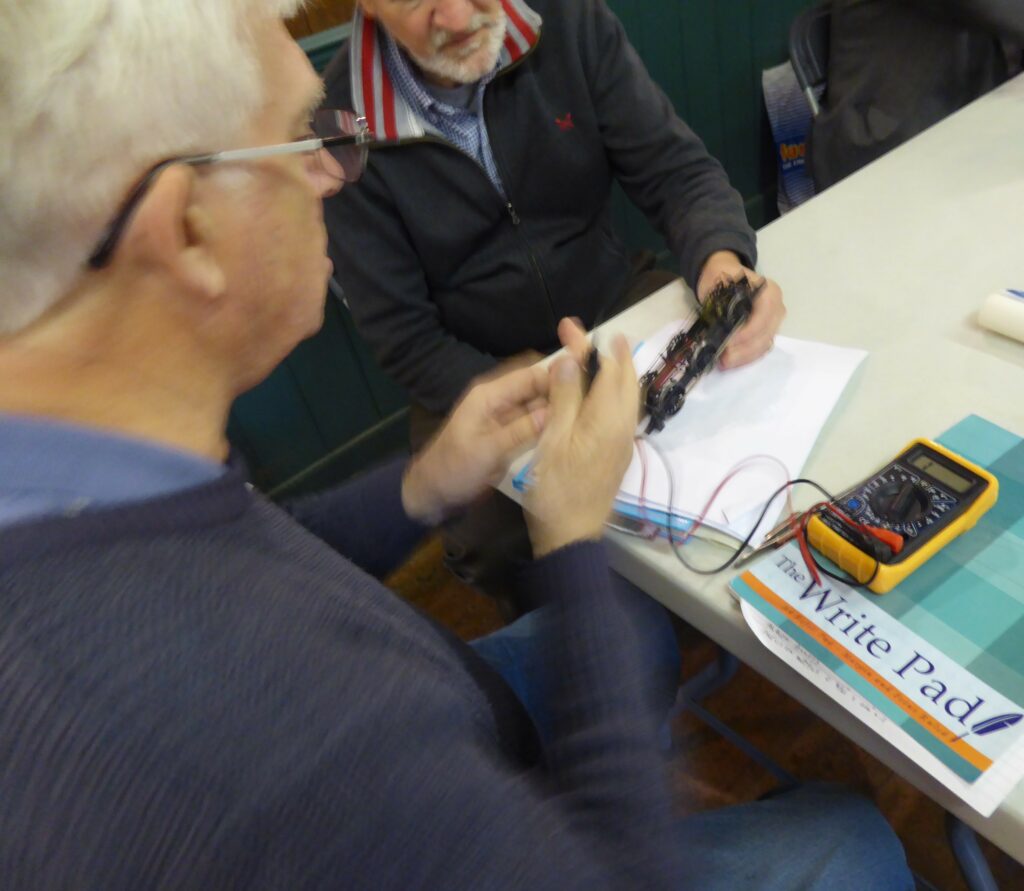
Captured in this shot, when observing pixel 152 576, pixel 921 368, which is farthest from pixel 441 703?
pixel 921 368

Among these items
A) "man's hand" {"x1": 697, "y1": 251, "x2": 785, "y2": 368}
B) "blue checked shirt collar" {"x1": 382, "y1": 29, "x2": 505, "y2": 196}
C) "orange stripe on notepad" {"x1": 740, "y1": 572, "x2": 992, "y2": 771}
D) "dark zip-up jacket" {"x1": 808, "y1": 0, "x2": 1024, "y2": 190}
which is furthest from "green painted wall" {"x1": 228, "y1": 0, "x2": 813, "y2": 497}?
"orange stripe on notepad" {"x1": 740, "y1": 572, "x2": 992, "y2": 771}

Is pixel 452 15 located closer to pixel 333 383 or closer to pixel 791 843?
pixel 333 383

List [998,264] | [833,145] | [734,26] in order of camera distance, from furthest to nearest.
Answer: [734,26] < [833,145] < [998,264]

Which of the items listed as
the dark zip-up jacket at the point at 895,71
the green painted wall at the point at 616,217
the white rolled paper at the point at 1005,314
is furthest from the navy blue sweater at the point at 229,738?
the dark zip-up jacket at the point at 895,71

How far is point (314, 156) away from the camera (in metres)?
0.54

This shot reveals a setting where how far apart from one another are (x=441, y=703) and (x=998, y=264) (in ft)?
2.79

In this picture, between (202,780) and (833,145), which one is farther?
(833,145)

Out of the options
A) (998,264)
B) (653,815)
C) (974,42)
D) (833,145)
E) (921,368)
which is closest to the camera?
(653,815)

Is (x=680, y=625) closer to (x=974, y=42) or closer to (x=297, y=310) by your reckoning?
(x=297, y=310)

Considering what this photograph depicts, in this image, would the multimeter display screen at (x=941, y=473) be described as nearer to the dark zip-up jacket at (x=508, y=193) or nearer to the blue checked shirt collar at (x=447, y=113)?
the dark zip-up jacket at (x=508, y=193)

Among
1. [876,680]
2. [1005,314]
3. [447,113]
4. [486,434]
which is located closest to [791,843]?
[876,680]

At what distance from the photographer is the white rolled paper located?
734mm

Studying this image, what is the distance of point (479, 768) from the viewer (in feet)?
1.30

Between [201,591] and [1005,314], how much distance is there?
2.65 feet
